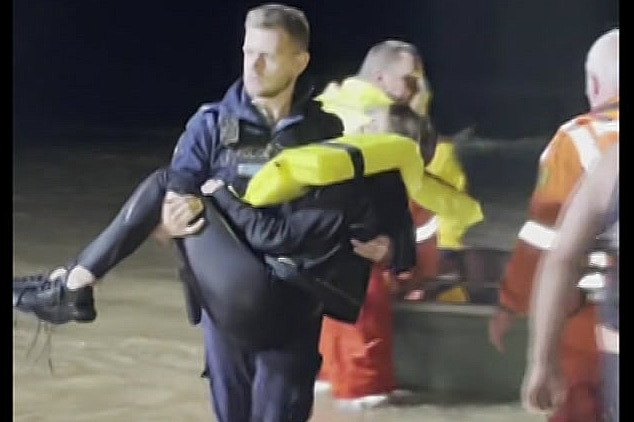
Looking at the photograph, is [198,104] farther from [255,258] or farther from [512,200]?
[512,200]

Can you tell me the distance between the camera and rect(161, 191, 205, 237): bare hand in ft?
4.15

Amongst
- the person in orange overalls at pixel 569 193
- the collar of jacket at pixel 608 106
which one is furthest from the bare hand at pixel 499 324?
the collar of jacket at pixel 608 106

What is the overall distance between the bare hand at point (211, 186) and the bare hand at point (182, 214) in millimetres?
14

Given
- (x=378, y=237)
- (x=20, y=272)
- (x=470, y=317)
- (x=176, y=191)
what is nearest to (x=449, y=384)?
(x=470, y=317)

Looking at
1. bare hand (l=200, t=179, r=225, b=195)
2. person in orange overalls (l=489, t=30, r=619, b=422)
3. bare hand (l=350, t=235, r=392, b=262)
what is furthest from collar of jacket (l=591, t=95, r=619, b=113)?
bare hand (l=200, t=179, r=225, b=195)

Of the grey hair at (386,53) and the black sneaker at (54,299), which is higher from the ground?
the grey hair at (386,53)

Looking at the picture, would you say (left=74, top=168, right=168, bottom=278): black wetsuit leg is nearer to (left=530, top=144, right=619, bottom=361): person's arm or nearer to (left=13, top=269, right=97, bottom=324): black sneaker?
(left=13, top=269, right=97, bottom=324): black sneaker

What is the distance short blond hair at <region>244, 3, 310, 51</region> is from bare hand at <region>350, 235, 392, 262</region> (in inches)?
9.9

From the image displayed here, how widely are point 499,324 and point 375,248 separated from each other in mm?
180

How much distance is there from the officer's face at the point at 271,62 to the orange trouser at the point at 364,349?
261 mm

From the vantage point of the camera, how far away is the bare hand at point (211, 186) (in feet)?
4.15

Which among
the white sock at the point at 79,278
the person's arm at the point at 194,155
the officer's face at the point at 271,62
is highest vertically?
the officer's face at the point at 271,62

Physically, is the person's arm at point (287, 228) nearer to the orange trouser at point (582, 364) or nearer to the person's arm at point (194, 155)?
the person's arm at point (194, 155)
